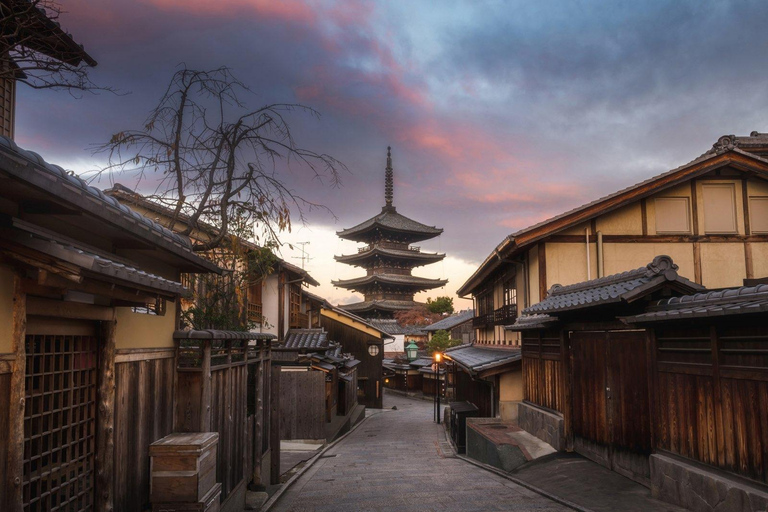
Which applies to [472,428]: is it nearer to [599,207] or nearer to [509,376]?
[509,376]

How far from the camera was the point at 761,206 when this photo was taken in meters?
17.1

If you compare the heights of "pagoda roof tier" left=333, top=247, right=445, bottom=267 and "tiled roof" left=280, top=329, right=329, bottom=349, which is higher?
"pagoda roof tier" left=333, top=247, right=445, bottom=267

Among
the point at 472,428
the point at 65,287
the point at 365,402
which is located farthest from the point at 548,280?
the point at 365,402

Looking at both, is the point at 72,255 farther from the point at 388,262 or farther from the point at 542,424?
the point at 388,262

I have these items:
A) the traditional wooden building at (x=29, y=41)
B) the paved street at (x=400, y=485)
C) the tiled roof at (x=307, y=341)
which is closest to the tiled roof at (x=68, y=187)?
the traditional wooden building at (x=29, y=41)

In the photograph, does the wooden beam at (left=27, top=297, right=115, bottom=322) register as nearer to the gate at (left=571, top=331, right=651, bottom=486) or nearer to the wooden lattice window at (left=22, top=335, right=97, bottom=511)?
the wooden lattice window at (left=22, top=335, right=97, bottom=511)

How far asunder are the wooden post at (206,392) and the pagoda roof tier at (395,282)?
5072 cm

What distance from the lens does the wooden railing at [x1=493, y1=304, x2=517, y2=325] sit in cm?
1977

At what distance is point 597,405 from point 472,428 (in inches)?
247

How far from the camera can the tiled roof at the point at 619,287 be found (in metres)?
9.07

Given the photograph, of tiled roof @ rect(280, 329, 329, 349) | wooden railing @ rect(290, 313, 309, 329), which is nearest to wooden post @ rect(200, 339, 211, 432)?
tiled roof @ rect(280, 329, 329, 349)

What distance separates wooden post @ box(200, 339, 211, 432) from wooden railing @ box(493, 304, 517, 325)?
13312mm

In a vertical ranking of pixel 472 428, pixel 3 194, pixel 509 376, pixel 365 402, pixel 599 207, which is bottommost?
pixel 365 402

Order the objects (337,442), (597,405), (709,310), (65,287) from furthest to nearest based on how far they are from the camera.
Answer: (337,442) → (597,405) → (709,310) → (65,287)
